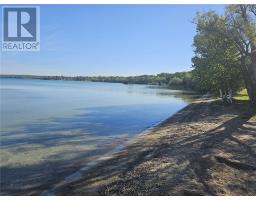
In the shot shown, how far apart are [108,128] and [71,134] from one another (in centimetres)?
438

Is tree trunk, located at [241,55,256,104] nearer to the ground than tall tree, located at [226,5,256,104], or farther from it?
nearer to the ground

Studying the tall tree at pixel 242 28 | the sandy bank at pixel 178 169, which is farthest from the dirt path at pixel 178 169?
the tall tree at pixel 242 28

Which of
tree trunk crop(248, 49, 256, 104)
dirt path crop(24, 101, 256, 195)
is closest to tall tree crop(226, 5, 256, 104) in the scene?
tree trunk crop(248, 49, 256, 104)

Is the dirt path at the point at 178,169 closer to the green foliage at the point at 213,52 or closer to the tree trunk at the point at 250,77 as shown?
the green foliage at the point at 213,52

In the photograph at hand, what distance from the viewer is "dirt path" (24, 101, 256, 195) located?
1239 cm

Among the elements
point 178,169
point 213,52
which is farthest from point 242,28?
point 178,169

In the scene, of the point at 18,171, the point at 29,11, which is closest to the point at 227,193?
the point at 18,171

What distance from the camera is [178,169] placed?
14.6 m

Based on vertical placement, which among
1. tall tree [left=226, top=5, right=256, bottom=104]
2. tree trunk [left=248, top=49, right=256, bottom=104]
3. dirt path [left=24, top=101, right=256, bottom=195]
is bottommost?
dirt path [left=24, top=101, right=256, bottom=195]

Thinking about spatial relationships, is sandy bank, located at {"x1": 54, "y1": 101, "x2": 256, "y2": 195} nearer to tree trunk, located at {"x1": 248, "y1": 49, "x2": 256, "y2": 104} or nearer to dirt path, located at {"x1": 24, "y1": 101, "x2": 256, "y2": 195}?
dirt path, located at {"x1": 24, "y1": 101, "x2": 256, "y2": 195}

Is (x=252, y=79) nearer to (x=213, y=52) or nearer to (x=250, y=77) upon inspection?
(x=250, y=77)

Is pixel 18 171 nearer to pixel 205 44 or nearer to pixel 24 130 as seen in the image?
pixel 24 130

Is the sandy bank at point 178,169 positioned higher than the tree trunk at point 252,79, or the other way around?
the tree trunk at point 252,79

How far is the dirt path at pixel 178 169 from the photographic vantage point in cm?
1239
